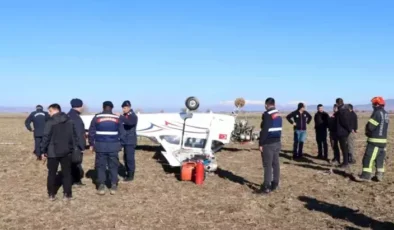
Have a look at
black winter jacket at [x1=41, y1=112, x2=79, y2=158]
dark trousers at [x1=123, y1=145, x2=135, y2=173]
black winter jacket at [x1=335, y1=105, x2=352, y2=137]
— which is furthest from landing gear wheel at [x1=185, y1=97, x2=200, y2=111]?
black winter jacket at [x1=41, y1=112, x2=79, y2=158]

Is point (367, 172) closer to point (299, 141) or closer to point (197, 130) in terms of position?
point (299, 141)

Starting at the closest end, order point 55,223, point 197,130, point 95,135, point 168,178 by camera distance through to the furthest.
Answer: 1. point 55,223
2. point 95,135
3. point 168,178
4. point 197,130

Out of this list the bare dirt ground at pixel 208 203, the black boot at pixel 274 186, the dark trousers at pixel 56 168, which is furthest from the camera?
the black boot at pixel 274 186

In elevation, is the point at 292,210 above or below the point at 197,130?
below

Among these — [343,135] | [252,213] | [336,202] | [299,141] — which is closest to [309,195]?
[336,202]

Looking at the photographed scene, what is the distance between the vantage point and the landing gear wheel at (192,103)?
1378cm

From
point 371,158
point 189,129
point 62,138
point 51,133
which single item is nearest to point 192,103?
point 189,129

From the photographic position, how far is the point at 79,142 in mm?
9750

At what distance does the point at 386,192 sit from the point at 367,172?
1.23m

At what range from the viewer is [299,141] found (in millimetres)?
15227

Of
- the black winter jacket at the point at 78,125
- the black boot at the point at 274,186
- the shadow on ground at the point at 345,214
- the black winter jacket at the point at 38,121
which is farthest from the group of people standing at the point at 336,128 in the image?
the black winter jacket at the point at 38,121

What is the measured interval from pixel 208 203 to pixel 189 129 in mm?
6120

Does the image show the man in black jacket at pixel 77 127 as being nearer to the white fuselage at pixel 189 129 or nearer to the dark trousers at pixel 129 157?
the dark trousers at pixel 129 157

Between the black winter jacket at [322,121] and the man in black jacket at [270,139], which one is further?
the black winter jacket at [322,121]
